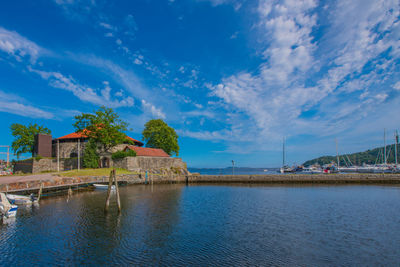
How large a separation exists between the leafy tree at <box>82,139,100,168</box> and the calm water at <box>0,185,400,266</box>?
28.8m

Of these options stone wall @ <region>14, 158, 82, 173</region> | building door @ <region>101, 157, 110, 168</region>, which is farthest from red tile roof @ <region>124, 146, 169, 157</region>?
stone wall @ <region>14, 158, 82, 173</region>

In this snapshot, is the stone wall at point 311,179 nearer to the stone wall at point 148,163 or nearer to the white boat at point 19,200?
the stone wall at point 148,163

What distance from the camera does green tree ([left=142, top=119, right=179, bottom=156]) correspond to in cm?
6612

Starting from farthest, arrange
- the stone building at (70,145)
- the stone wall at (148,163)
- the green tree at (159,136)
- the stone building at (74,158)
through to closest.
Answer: the green tree at (159,136) → the stone building at (70,145) → the stone wall at (148,163) → the stone building at (74,158)

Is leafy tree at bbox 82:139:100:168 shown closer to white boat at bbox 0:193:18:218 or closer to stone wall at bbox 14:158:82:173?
stone wall at bbox 14:158:82:173

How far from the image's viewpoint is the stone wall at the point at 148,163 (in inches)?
1939

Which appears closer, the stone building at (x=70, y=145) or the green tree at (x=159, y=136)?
the stone building at (x=70, y=145)

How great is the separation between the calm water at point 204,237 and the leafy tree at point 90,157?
28789mm

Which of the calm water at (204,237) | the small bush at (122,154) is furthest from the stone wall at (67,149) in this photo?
the calm water at (204,237)

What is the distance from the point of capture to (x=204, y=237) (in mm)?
13273

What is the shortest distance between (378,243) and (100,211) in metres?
21.4

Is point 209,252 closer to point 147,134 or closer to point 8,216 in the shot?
point 8,216

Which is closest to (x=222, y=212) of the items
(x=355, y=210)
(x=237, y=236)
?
(x=237, y=236)

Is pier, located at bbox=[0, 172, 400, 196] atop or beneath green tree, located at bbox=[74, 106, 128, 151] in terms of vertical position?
beneath
